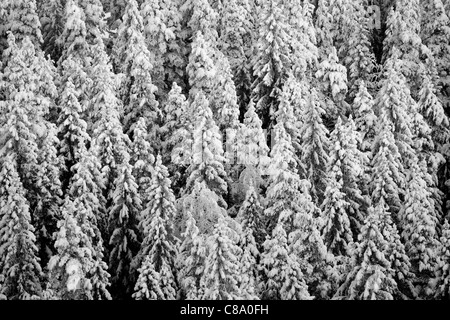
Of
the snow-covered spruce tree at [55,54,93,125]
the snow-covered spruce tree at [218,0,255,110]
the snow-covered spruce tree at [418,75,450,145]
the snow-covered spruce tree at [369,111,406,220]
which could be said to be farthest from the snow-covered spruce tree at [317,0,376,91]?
the snow-covered spruce tree at [55,54,93,125]

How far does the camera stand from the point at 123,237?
35625mm

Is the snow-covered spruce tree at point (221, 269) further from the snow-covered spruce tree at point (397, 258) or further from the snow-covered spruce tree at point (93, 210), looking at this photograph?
the snow-covered spruce tree at point (397, 258)

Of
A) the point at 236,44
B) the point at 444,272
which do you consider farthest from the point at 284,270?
the point at 236,44

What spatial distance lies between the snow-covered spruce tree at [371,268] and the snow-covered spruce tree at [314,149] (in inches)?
236

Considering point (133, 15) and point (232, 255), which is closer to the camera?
point (232, 255)

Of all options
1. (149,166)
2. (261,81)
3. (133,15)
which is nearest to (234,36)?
(261,81)

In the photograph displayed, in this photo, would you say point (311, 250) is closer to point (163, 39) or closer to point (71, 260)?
point (71, 260)

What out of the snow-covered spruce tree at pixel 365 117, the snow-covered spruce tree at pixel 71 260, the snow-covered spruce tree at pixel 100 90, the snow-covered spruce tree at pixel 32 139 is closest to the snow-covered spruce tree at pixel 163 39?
the snow-covered spruce tree at pixel 100 90

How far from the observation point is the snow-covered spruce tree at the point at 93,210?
3206 centimetres

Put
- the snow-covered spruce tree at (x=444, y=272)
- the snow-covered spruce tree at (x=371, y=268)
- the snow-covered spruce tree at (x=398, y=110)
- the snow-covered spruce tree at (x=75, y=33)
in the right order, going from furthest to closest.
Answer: the snow-covered spruce tree at (x=75, y=33) < the snow-covered spruce tree at (x=398, y=110) < the snow-covered spruce tree at (x=444, y=272) < the snow-covered spruce tree at (x=371, y=268)

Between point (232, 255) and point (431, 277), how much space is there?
11816 millimetres

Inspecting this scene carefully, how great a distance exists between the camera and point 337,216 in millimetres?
35312

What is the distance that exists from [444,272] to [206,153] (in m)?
13.1

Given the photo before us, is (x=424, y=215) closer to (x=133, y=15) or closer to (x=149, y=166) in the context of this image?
(x=149, y=166)
